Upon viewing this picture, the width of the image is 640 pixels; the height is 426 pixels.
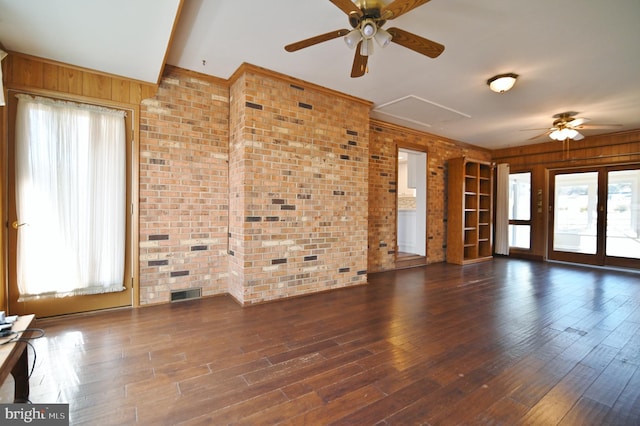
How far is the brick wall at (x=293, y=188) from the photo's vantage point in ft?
10.8

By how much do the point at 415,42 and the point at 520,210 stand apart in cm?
667

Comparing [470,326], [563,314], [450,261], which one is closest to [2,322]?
[470,326]

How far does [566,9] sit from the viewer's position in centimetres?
223

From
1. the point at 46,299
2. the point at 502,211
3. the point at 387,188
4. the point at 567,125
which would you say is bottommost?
the point at 46,299

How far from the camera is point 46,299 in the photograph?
109 inches

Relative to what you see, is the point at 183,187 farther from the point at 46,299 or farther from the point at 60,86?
the point at 46,299

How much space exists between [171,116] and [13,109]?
1316mm

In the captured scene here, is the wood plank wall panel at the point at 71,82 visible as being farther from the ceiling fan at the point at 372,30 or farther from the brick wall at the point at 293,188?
the ceiling fan at the point at 372,30

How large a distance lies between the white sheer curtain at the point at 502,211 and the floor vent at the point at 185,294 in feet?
23.4

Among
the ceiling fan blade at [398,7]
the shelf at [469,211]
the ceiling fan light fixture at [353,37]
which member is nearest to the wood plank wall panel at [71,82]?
the ceiling fan light fixture at [353,37]

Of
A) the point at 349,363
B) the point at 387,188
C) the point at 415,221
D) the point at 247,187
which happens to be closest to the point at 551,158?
the point at 415,221

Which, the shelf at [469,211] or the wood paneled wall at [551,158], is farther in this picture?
the shelf at [469,211]

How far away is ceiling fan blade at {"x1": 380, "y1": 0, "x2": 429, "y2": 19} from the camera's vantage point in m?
1.83

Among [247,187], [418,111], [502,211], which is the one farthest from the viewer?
[502,211]
